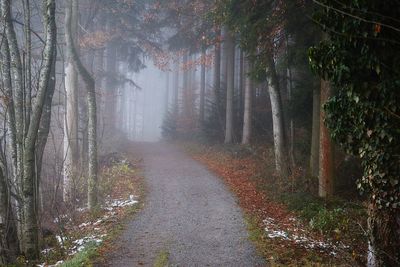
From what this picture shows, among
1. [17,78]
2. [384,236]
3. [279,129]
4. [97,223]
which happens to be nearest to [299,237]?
[384,236]

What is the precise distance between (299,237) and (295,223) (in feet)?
3.10

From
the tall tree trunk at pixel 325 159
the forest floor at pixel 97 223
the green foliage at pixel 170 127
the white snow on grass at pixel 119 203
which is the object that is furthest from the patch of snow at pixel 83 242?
the green foliage at pixel 170 127

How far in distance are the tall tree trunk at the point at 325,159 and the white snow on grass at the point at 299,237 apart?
162 centimetres

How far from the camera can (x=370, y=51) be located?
5527 mm

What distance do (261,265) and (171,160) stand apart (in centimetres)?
1301

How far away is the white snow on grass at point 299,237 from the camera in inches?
307

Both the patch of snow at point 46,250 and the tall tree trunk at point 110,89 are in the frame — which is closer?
the patch of snow at point 46,250

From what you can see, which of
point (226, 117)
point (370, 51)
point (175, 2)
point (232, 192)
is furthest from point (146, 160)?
point (370, 51)

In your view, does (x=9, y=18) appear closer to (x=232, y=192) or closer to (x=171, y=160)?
(x=232, y=192)

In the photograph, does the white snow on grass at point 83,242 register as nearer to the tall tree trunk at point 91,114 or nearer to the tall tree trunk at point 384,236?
the tall tree trunk at point 91,114

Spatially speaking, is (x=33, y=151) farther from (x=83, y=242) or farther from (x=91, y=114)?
(x=91, y=114)

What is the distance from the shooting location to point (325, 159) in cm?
1002

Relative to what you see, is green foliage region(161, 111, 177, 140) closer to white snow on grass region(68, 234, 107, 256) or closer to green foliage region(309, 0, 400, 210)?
white snow on grass region(68, 234, 107, 256)

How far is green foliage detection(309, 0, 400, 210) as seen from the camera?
5.38m
